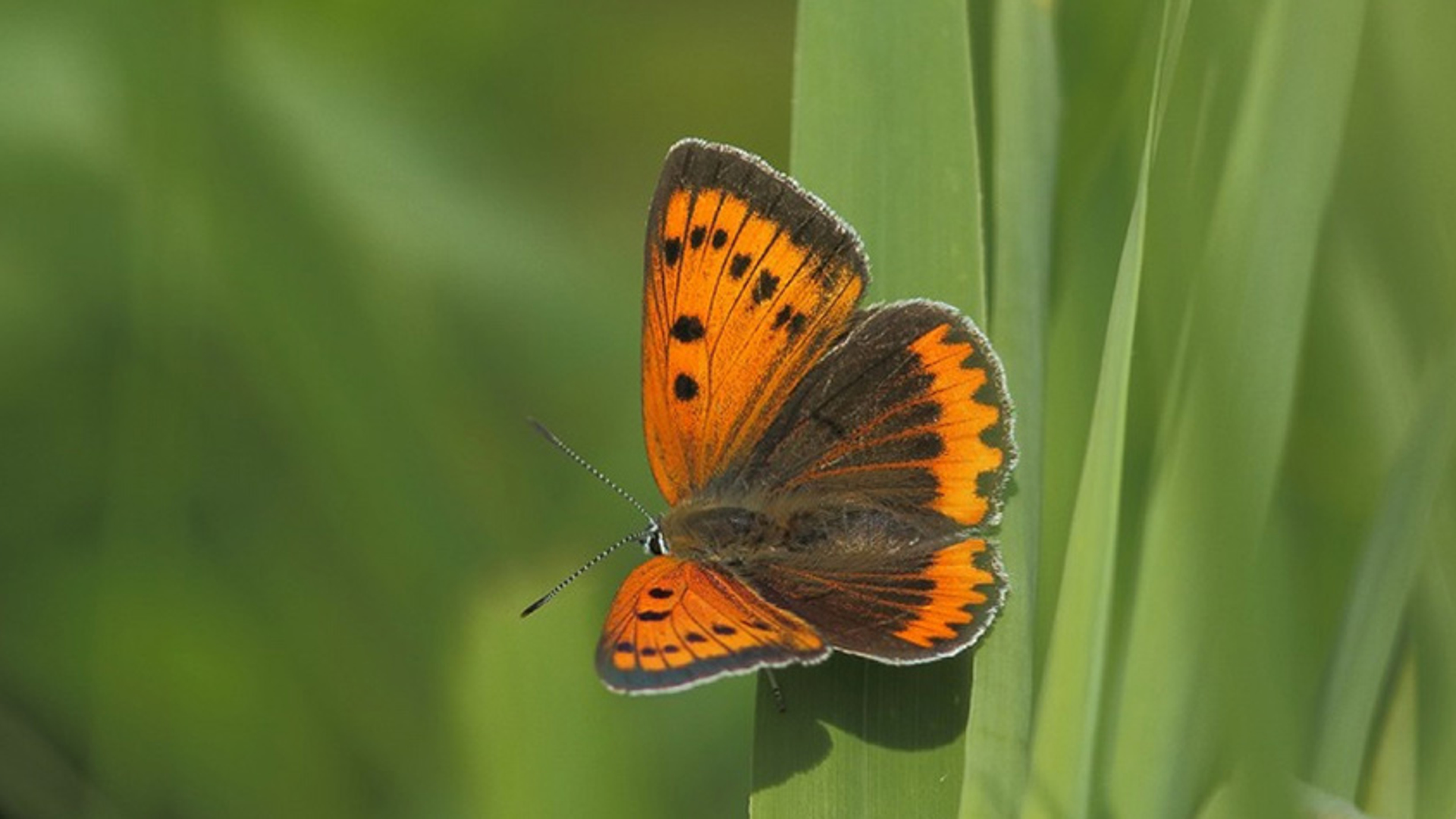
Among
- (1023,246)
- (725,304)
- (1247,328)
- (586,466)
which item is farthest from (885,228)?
(586,466)

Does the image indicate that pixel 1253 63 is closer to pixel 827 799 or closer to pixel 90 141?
pixel 827 799

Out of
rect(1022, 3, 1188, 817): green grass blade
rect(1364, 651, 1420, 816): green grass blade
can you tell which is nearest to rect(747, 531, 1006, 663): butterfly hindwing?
rect(1022, 3, 1188, 817): green grass blade

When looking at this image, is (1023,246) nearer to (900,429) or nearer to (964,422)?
(964,422)

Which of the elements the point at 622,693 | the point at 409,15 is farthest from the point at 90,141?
the point at 622,693

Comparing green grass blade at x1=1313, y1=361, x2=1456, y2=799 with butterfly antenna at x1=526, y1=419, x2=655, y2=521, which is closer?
green grass blade at x1=1313, y1=361, x2=1456, y2=799

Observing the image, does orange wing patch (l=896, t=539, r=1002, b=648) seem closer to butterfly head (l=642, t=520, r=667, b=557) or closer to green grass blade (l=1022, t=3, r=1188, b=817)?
green grass blade (l=1022, t=3, r=1188, b=817)
